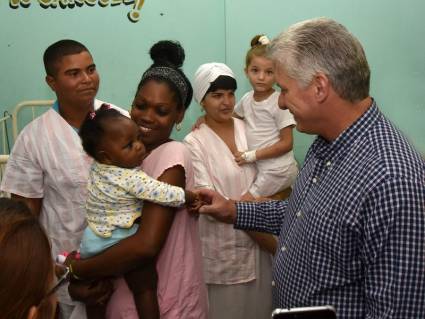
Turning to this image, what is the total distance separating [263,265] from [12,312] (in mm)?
1763

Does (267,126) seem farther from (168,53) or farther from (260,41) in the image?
(168,53)

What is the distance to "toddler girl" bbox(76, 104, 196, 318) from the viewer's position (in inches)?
60.5

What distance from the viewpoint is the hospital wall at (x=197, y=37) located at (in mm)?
2992

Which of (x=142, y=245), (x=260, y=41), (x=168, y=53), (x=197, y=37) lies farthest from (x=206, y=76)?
(x=142, y=245)

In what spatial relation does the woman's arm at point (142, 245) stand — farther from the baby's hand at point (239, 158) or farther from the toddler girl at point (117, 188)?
the baby's hand at point (239, 158)

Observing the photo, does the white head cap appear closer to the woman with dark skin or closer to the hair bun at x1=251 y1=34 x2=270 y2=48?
the hair bun at x1=251 y1=34 x2=270 y2=48

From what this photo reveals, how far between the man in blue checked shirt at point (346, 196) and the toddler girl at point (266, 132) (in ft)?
3.82

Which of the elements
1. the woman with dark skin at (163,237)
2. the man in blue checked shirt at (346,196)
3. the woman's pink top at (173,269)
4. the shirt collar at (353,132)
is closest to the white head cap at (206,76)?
the woman with dark skin at (163,237)

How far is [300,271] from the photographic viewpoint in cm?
132

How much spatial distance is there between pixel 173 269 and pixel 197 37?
6.47 ft

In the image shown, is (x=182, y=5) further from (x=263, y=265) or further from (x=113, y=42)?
(x=263, y=265)

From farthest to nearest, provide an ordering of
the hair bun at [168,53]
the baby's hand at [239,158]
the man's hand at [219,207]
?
the baby's hand at [239,158], the hair bun at [168,53], the man's hand at [219,207]

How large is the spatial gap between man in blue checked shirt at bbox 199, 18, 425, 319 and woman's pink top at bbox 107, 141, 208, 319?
0.96 feet

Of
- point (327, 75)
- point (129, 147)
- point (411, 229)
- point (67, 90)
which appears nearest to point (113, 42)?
point (67, 90)
